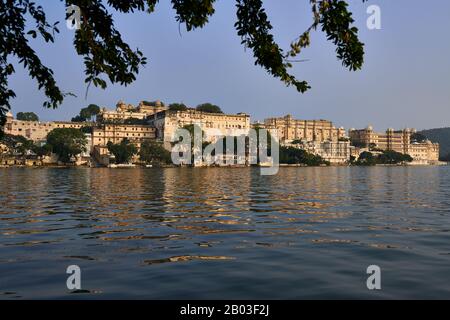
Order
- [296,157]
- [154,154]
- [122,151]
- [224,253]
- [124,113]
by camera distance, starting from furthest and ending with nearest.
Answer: [124,113] < [296,157] < [154,154] < [122,151] < [224,253]

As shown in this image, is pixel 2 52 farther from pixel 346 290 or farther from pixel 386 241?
pixel 386 241

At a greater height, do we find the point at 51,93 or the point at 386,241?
the point at 51,93

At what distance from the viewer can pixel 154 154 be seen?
139 m

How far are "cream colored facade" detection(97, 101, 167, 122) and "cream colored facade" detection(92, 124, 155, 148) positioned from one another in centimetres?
1641

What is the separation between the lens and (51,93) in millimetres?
7043

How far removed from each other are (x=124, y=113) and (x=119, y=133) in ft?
94.5

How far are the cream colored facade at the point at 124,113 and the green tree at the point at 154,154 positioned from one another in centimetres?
4262

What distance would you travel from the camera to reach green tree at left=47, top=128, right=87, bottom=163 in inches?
5118

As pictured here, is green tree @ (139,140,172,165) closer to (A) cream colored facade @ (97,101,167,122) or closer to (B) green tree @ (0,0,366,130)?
(A) cream colored facade @ (97,101,167,122)

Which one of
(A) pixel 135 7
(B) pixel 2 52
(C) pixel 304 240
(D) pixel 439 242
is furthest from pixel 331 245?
(B) pixel 2 52
